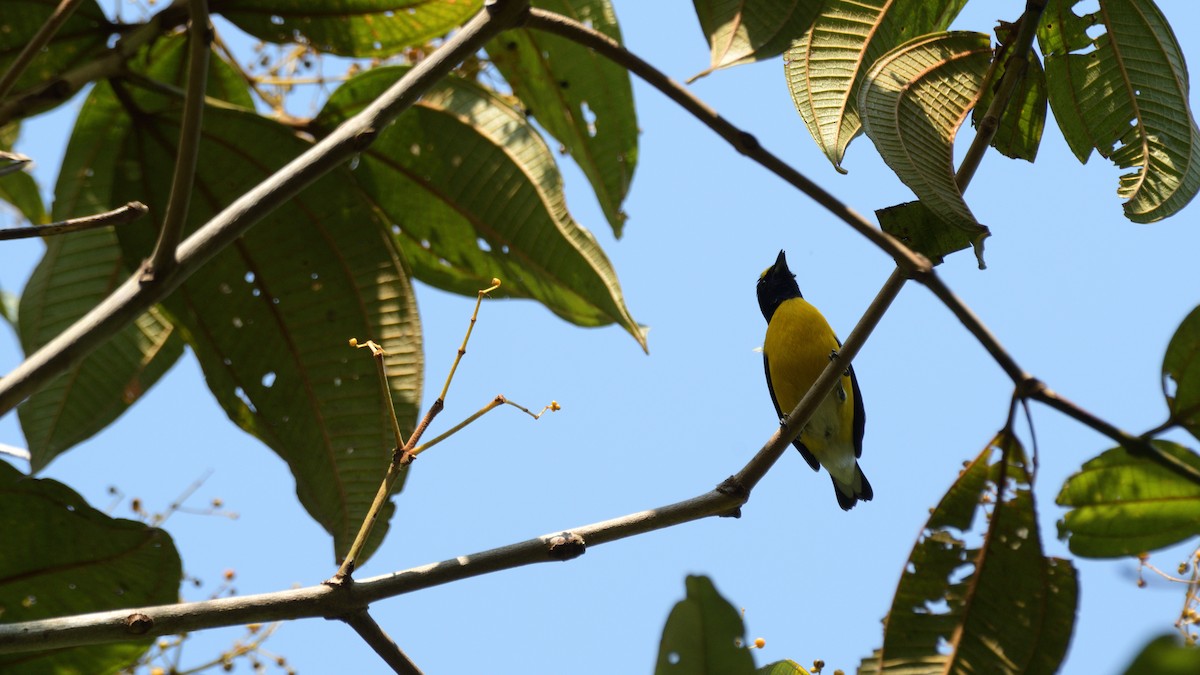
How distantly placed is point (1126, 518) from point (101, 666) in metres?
1.65

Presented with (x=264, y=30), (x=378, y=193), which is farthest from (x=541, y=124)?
(x=264, y=30)

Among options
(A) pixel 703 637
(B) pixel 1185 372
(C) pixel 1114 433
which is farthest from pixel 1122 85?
(A) pixel 703 637

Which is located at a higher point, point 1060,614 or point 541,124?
point 541,124

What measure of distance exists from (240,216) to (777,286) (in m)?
4.82

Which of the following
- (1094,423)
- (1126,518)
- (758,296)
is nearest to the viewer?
(1094,423)

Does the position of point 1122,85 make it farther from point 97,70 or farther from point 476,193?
point 97,70

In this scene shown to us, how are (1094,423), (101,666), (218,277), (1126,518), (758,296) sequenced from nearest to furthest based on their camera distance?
(1094,423)
(1126,518)
(101,666)
(218,277)
(758,296)

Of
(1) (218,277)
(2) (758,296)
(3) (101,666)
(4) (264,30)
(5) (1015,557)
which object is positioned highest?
(2) (758,296)

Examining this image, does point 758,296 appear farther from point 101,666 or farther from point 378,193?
point 101,666

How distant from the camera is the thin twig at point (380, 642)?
4.41 ft

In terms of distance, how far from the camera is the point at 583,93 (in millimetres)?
2318

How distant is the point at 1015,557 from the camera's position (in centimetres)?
147

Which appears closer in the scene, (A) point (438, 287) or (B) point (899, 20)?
(B) point (899, 20)

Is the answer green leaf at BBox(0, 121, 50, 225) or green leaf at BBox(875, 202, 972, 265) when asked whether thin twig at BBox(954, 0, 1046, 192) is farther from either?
green leaf at BBox(0, 121, 50, 225)
